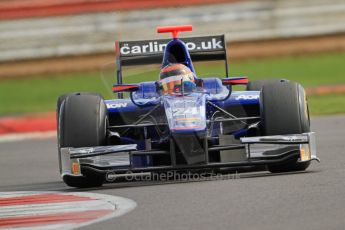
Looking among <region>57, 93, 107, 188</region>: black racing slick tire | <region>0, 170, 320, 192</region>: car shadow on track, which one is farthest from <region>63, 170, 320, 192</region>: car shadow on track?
<region>57, 93, 107, 188</region>: black racing slick tire

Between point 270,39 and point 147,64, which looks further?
point 270,39

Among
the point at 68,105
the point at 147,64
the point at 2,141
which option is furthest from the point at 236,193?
the point at 2,141

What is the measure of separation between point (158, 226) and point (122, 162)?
2.80 meters

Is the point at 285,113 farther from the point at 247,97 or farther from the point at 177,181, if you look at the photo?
the point at 177,181

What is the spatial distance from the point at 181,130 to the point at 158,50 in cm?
314

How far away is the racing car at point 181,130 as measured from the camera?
1041 centimetres

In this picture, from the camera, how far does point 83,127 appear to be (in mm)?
10781

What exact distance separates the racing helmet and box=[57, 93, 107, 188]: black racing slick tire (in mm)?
893

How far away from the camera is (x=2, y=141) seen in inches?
736

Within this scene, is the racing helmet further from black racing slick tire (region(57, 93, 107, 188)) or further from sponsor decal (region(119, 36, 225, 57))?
sponsor decal (region(119, 36, 225, 57))

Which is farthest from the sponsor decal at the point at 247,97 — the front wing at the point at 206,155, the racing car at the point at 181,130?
the front wing at the point at 206,155

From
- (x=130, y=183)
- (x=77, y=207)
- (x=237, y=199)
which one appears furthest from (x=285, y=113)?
(x=77, y=207)

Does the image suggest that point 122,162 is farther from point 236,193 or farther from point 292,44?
point 292,44

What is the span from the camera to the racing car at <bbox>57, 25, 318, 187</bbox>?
34.1 feet
